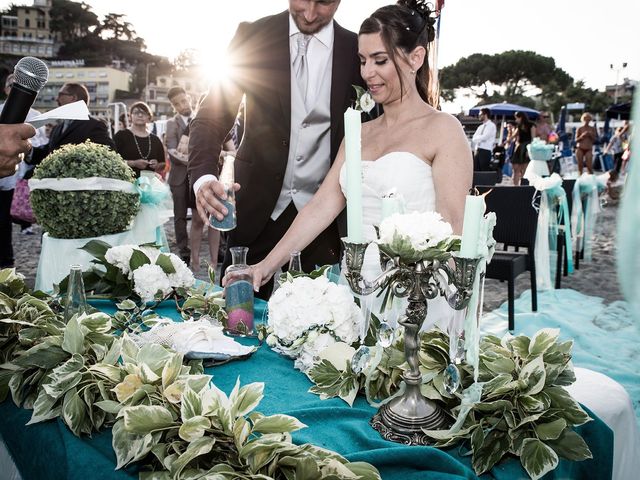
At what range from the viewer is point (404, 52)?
81.1 inches

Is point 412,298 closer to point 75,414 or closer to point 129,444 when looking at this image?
point 129,444

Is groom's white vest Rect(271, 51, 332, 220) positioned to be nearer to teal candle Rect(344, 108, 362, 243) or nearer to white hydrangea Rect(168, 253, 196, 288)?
white hydrangea Rect(168, 253, 196, 288)

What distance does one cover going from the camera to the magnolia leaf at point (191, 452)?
31.8 inches

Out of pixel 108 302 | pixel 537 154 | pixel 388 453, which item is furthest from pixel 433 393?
pixel 537 154

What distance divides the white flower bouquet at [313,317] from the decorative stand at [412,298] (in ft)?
0.87

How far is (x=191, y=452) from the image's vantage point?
32.2 inches

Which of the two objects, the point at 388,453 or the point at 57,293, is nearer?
the point at 388,453

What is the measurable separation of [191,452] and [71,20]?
3748 inches

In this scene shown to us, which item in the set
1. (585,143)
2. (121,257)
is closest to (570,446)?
(121,257)

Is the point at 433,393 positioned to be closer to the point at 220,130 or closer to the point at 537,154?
the point at 220,130

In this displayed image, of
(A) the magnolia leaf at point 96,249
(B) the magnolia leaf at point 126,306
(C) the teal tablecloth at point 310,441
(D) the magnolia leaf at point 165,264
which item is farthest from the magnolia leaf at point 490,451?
(A) the magnolia leaf at point 96,249

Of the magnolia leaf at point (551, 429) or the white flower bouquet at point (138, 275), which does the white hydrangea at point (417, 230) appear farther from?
the white flower bouquet at point (138, 275)

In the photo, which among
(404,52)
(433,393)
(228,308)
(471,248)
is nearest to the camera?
(471,248)

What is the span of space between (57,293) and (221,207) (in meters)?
0.69
